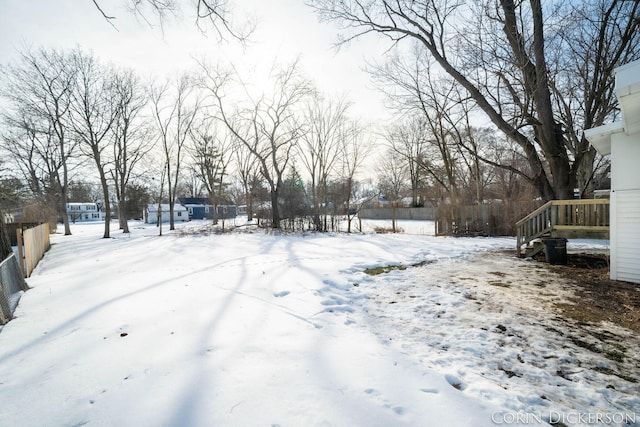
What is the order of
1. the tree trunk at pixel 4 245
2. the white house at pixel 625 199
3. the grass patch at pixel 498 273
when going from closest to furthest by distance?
the tree trunk at pixel 4 245
the white house at pixel 625 199
the grass patch at pixel 498 273

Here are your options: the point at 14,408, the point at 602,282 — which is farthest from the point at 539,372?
the point at 602,282

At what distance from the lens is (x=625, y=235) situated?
5.11 meters

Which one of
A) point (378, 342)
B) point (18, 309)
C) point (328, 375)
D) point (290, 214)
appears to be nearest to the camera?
point (328, 375)

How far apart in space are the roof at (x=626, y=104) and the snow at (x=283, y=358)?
3.14 m

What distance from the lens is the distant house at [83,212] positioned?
1906 inches

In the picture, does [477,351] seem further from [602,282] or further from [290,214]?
[290,214]

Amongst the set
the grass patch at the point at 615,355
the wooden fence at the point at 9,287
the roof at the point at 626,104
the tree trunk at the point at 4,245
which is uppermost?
the roof at the point at 626,104

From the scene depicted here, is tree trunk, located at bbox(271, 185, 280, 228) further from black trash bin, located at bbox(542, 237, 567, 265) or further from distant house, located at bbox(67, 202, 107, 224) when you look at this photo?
distant house, located at bbox(67, 202, 107, 224)

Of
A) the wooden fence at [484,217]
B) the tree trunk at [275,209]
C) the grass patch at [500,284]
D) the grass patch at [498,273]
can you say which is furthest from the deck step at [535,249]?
the tree trunk at [275,209]

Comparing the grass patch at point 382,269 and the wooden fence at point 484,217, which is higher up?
the wooden fence at point 484,217

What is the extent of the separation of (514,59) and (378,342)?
1094 centimetres

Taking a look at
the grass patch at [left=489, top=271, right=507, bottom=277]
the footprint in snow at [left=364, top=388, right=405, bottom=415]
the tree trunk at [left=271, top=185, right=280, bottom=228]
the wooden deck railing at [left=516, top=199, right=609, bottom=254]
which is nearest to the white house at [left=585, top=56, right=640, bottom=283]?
the wooden deck railing at [left=516, top=199, right=609, bottom=254]

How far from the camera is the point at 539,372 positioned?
2.39m

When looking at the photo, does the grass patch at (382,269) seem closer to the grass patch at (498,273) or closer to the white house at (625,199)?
the grass patch at (498,273)
